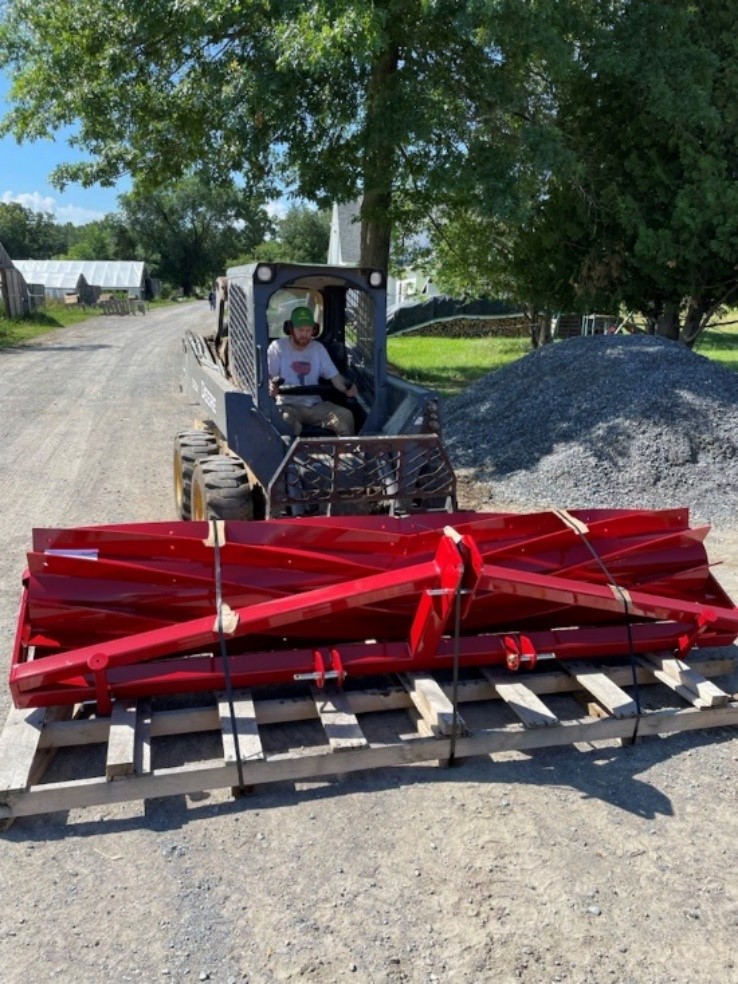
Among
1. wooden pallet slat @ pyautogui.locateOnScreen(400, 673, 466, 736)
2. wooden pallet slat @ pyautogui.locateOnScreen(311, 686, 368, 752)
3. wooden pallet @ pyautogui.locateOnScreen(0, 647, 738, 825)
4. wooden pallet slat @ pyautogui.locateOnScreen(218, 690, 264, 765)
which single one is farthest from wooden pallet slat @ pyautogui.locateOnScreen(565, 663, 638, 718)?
wooden pallet slat @ pyautogui.locateOnScreen(218, 690, 264, 765)

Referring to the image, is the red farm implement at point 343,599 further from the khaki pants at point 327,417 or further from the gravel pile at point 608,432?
the gravel pile at point 608,432

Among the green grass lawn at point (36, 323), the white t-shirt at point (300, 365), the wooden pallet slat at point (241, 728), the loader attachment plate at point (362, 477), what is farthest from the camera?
the green grass lawn at point (36, 323)

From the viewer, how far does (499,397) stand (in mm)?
11398

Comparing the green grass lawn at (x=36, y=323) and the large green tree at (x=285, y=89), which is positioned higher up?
the large green tree at (x=285, y=89)

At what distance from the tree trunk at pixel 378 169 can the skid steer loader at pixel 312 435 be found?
171 inches

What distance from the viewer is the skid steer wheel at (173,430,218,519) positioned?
23.0ft

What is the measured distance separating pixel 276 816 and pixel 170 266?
2887 inches

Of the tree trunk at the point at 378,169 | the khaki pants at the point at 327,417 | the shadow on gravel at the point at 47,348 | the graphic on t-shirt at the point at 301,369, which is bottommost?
the shadow on gravel at the point at 47,348

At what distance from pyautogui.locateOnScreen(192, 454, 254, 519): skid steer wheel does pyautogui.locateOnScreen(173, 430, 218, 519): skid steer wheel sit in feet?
1.40

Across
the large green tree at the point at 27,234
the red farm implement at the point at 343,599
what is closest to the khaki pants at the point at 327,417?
the red farm implement at the point at 343,599

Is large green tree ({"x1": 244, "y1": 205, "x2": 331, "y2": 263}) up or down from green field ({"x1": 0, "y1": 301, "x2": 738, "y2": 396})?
up

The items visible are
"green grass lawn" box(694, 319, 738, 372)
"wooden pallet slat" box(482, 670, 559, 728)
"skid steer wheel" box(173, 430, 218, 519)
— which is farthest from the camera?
"green grass lawn" box(694, 319, 738, 372)

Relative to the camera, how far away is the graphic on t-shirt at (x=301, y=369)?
670 centimetres

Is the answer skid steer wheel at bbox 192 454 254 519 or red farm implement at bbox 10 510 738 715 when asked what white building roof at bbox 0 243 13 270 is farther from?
red farm implement at bbox 10 510 738 715
